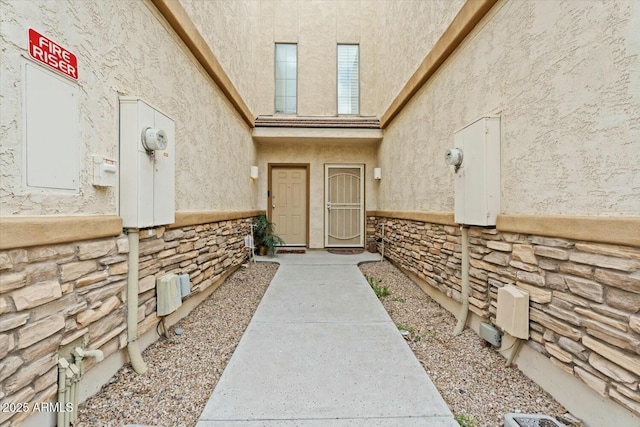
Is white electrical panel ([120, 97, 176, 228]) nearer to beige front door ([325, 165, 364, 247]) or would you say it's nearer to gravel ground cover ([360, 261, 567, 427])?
gravel ground cover ([360, 261, 567, 427])

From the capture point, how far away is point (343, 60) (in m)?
7.12

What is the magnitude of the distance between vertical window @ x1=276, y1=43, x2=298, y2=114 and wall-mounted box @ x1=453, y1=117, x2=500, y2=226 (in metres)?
5.34

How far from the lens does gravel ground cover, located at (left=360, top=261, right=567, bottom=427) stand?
164cm

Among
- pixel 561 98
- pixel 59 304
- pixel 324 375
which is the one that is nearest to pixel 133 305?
pixel 59 304

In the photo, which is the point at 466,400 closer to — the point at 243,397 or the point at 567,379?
the point at 567,379

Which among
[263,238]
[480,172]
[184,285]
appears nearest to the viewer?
[480,172]

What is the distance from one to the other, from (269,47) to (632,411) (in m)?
7.94

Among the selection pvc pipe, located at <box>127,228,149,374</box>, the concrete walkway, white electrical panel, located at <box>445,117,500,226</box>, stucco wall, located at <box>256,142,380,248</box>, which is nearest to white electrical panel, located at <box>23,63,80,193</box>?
pvc pipe, located at <box>127,228,149,374</box>

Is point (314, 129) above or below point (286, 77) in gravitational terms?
below

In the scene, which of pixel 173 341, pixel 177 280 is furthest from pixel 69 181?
pixel 173 341

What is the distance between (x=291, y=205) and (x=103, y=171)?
537 cm

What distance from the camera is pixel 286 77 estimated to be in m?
7.08

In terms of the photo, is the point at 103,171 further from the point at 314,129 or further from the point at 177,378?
the point at 314,129

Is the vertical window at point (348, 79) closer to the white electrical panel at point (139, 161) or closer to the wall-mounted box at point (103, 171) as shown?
the white electrical panel at point (139, 161)
